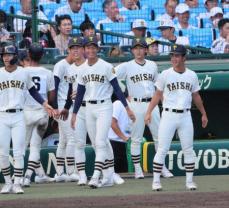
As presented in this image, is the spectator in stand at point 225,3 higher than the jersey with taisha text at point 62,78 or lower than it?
higher

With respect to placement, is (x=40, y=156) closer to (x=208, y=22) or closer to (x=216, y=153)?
(x=216, y=153)

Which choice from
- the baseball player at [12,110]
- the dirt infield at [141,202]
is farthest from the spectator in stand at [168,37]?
the dirt infield at [141,202]

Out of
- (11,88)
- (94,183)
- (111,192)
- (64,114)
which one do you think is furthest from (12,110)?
(111,192)

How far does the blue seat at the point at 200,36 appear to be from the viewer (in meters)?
15.9

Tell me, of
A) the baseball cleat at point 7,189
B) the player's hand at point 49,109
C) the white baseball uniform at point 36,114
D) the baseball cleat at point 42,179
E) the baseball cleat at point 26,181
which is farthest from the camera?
the baseball cleat at point 42,179

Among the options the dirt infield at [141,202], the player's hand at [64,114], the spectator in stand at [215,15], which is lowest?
the dirt infield at [141,202]

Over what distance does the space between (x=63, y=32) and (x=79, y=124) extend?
314cm

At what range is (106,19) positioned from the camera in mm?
15930

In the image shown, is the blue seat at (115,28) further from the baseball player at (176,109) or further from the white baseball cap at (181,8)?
the baseball player at (176,109)

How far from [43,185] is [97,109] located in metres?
1.64

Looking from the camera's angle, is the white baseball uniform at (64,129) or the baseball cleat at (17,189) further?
the white baseball uniform at (64,129)

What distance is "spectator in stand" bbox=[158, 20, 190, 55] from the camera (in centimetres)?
1555

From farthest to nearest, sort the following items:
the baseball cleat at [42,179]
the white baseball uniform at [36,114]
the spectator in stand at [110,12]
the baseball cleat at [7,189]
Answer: the spectator in stand at [110,12]
the baseball cleat at [42,179]
the white baseball uniform at [36,114]
the baseball cleat at [7,189]

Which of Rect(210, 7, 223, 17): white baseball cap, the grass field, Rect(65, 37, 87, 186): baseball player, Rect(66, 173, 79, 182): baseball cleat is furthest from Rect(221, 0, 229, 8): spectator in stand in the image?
Rect(66, 173, 79, 182): baseball cleat
